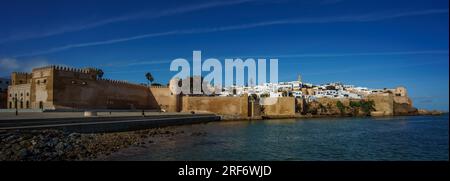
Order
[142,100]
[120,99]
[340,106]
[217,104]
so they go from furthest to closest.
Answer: [340,106]
[217,104]
[142,100]
[120,99]

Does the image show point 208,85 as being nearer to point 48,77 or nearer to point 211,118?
point 211,118

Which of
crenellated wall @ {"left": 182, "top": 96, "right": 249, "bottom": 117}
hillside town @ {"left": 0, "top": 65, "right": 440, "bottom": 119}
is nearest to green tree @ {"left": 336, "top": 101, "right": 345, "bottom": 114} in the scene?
hillside town @ {"left": 0, "top": 65, "right": 440, "bottom": 119}

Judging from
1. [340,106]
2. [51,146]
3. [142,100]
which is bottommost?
[51,146]

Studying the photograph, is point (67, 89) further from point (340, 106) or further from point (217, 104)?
point (340, 106)

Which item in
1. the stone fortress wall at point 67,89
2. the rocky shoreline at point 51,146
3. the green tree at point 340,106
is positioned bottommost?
the rocky shoreline at point 51,146

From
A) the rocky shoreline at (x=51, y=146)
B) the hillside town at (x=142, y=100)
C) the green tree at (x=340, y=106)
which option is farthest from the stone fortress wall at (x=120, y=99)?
the rocky shoreline at (x=51, y=146)

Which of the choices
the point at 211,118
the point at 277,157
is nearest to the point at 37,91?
the point at 211,118

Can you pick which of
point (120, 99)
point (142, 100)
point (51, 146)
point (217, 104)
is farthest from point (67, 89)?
point (51, 146)

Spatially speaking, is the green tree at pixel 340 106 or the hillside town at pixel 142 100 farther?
the green tree at pixel 340 106

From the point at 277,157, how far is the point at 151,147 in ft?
15.9

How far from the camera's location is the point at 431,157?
11.8m

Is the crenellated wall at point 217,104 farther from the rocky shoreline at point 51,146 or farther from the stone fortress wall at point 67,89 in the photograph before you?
the rocky shoreline at point 51,146

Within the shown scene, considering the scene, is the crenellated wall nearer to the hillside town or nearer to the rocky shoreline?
the hillside town

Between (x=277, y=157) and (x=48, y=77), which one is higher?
(x=48, y=77)
